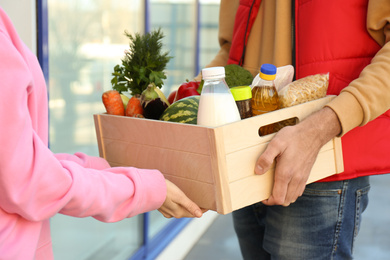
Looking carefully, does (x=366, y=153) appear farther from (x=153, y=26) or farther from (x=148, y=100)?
(x=153, y=26)

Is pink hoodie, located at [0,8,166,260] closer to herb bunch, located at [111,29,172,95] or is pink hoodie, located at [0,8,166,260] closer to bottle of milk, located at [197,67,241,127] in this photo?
bottle of milk, located at [197,67,241,127]

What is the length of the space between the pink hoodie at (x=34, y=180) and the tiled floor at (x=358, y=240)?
2169 mm

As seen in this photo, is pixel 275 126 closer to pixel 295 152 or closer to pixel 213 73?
pixel 295 152

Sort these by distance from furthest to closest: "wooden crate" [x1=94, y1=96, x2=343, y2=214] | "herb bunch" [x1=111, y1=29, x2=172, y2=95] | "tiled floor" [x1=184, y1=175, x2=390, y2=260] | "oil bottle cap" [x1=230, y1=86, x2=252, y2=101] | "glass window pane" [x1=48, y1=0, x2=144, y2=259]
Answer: "tiled floor" [x1=184, y1=175, x2=390, y2=260]
"glass window pane" [x1=48, y1=0, x2=144, y2=259]
"herb bunch" [x1=111, y1=29, x2=172, y2=95]
"oil bottle cap" [x1=230, y1=86, x2=252, y2=101]
"wooden crate" [x1=94, y1=96, x2=343, y2=214]

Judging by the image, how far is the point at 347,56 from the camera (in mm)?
1358

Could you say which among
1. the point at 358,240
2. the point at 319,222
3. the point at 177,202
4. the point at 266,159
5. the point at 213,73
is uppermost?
the point at 213,73

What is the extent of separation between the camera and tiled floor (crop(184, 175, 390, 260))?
3168mm

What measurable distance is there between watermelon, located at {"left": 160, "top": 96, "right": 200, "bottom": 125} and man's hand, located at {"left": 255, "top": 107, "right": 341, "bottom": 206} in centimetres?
21

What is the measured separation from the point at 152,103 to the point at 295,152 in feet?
1.31

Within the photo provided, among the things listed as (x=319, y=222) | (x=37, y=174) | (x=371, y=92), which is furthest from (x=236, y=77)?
(x=37, y=174)

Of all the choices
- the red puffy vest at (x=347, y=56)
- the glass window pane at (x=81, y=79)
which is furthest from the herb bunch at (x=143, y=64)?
the glass window pane at (x=81, y=79)

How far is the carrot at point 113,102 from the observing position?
4.17 feet

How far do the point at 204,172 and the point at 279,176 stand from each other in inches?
7.8

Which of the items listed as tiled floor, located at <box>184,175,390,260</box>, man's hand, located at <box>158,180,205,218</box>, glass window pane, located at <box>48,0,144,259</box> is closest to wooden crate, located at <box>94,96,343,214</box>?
man's hand, located at <box>158,180,205,218</box>
